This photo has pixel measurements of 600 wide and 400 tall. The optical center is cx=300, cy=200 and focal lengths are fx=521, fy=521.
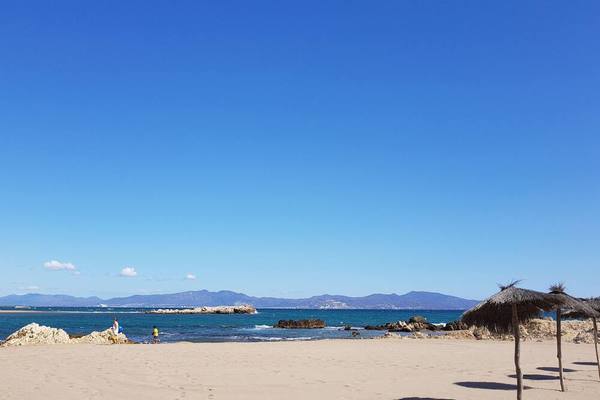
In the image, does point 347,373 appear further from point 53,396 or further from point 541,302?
point 53,396

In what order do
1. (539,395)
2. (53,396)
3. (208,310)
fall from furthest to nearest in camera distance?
(208,310) → (539,395) → (53,396)

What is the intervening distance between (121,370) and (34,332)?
1635cm

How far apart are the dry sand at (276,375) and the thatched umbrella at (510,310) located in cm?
184

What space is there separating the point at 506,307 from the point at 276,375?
739cm

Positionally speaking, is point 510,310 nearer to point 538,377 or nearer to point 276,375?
point 538,377

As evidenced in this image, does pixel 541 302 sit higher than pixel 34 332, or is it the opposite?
pixel 541 302

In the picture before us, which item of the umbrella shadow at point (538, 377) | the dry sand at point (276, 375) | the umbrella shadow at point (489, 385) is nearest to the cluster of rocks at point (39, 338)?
the dry sand at point (276, 375)

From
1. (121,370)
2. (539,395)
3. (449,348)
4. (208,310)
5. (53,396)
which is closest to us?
(53,396)

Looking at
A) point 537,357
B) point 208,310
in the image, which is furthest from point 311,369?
point 208,310

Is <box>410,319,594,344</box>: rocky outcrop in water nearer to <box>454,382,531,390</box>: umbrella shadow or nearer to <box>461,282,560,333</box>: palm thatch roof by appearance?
<box>454,382,531,390</box>: umbrella shadow

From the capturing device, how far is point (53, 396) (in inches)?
498

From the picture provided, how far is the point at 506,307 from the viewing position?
13.9 m

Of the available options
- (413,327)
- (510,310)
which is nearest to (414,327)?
(413,327)

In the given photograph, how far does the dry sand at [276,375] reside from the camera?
44.1 feet
